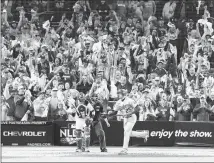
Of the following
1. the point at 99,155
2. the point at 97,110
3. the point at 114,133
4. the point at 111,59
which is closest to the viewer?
the point at 99,155

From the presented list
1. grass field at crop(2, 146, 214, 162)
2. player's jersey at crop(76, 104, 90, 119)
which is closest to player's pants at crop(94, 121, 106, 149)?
grass field at crop(2, 146, 214, 162)

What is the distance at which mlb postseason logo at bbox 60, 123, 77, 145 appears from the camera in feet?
91.0

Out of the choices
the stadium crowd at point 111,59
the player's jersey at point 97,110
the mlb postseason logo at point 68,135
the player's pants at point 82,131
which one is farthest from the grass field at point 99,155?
the stadium crowd at point 111,59

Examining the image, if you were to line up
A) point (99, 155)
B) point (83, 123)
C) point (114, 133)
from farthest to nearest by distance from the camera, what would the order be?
1. point (114, 133)
2. point (83, 123)
3. point (99, 155)

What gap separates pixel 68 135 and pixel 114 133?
1905 mm

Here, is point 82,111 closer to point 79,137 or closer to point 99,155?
point 79,137

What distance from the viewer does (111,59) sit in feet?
99.2

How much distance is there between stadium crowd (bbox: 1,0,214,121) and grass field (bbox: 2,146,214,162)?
229 centimetres

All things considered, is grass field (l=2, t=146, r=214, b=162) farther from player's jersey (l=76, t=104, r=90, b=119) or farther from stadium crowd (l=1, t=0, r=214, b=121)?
stadium crowd (l=1, t=0, r=214, b=121)

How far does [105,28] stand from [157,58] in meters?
3.90

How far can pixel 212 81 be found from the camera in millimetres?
28359

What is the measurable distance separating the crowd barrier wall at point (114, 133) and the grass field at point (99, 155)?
3.69 feet

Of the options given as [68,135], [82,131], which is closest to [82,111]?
[82,131]

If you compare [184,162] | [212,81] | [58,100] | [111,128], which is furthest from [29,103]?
[184,162]
